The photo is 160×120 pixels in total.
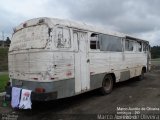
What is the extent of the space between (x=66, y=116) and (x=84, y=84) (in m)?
1.65

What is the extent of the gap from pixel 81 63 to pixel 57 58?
1391 mm

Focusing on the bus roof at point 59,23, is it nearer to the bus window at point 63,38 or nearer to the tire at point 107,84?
the bus window at point 63,38

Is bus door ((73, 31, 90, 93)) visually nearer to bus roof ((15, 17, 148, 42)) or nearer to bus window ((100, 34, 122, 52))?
bus roof ((15, 17, 148, 42))

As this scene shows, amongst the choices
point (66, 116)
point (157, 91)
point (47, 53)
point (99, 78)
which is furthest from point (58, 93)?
point (157, 91)

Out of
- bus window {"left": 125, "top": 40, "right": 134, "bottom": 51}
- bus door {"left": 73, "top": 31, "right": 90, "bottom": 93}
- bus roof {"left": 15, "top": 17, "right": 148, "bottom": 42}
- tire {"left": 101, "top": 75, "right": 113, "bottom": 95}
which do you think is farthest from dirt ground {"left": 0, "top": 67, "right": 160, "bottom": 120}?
bus window {"left": 125, "top": 40, "right": 134, "bottom": 51}

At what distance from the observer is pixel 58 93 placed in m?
8.05

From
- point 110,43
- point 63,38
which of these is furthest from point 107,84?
point 63,38

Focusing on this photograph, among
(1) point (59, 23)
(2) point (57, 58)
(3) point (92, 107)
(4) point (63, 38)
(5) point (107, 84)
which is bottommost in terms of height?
(3) point (92, 107)

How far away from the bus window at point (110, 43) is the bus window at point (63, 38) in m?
2.59

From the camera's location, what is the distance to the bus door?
8.91m

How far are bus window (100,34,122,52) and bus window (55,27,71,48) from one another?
259 cm

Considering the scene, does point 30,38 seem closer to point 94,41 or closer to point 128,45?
point 94,41

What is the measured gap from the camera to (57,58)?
8.05 metres

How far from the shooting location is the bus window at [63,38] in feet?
26.7
